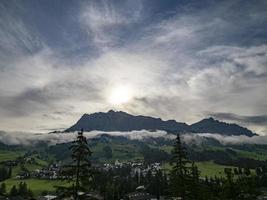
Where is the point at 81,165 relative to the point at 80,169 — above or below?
above

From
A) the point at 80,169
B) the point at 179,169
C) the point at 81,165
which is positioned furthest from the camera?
the point at 179,169

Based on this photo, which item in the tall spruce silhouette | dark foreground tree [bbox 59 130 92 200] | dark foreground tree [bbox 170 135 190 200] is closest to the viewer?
dark foreground tree [bbox 59 130 92 200]

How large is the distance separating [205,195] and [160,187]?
12907cm

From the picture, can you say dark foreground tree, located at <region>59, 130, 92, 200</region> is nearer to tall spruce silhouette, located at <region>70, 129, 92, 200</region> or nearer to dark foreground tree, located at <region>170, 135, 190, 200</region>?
tall spruce silhouette, located at <region>70, 129, 92, 200</region>

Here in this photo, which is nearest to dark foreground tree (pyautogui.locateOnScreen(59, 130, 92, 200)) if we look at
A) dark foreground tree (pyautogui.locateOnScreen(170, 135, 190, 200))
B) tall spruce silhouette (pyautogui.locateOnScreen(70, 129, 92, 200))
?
tall spruce silhouette (pyautogui.locateOnScreen(70, 129, 92, 200))

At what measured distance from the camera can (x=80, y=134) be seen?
3300 cm

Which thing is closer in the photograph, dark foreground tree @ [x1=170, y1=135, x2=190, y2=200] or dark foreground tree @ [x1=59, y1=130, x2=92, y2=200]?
dark foreground tree @ [x1=59, y1=130, x2=92, y2=200]

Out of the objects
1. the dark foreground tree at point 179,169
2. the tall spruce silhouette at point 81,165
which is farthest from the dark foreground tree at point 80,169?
the dark foreground tree at point 179,169

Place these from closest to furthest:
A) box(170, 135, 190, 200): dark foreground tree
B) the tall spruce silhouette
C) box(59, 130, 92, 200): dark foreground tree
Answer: box(59, 130, 92, 200): dark foreground tree, the tall spruce silhouette, box(170, 135, 190, 200): dark foreground tree

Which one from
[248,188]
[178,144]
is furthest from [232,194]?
[178,144]

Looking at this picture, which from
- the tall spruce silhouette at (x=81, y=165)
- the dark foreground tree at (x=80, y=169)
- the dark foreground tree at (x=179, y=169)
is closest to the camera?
the dark foreground tree at (x=80, y=169)

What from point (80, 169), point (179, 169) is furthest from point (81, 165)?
point (179, 169)

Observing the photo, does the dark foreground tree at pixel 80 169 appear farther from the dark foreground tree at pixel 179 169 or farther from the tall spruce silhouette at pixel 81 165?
the dark foreground tree at pixel 179 169

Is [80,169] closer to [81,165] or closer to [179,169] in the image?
[81,165]
